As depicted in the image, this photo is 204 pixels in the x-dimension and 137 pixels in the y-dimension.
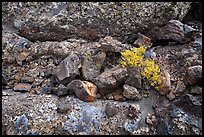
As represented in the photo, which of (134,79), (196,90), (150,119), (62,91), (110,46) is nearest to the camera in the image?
(196,90)

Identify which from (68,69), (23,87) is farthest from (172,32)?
(23,87)

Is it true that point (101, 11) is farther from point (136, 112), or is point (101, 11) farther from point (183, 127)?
point (183, 127)

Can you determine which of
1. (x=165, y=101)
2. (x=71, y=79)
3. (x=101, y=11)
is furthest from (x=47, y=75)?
(x=165, y=101)

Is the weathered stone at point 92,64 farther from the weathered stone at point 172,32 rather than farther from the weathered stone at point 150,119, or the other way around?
the weathered stone at point 172,32

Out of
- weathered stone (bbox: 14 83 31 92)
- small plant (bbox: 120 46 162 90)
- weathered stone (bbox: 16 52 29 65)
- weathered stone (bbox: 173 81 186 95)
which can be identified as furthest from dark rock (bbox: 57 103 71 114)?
weathered stone (bbox: 173 81 186 95)

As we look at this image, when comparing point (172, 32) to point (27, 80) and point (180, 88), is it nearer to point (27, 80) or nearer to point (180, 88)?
point (180, 88)

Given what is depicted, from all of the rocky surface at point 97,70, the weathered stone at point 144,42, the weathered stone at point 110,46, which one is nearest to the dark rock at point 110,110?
the rocky surface at point 97,70
